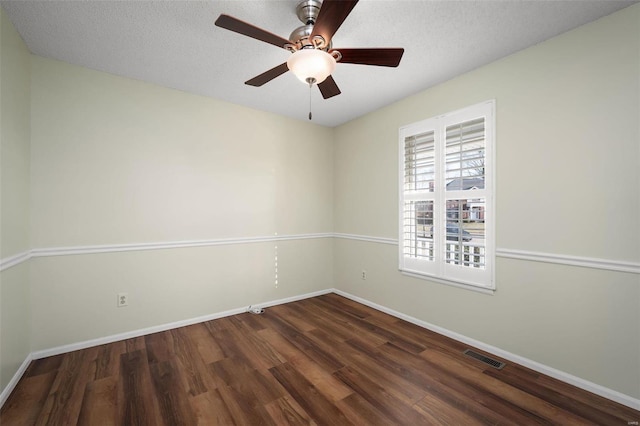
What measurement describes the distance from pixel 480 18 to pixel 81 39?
9.72 ft

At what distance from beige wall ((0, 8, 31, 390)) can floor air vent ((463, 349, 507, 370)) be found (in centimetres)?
349

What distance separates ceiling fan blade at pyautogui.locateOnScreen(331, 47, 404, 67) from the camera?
169cm

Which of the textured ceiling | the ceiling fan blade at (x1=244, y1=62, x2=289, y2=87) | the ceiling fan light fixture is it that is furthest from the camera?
the ceiling fan blade at (x1=244, y1=62, x2=289, y2=87)

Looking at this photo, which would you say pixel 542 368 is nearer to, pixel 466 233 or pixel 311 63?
pixel 466 233

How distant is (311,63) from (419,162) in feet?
6.31

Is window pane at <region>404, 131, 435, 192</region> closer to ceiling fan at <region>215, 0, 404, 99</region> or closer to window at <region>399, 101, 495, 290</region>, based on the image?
window at <region>399, 101, 495, 290</region>

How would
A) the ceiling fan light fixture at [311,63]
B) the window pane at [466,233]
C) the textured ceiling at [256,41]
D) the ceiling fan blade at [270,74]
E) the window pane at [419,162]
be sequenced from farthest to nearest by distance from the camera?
the window pane at [419,162] < the window pane at [466,233] < the ceiling fan blade at [270,74] < the textured ceiling at [256,41] < the ceiling fan light fixture at [311,63]

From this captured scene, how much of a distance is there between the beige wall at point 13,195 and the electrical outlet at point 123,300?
617 mm

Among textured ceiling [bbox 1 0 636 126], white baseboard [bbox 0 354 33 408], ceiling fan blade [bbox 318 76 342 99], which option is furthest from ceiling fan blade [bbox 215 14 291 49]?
white baseboard [bbox 0 354 33 408]

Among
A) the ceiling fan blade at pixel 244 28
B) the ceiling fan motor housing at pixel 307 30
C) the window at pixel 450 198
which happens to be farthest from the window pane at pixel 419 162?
the ceiling fan blade at pixel 244 28

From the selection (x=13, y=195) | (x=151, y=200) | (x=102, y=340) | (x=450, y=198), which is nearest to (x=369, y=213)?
(x=450, y=198)

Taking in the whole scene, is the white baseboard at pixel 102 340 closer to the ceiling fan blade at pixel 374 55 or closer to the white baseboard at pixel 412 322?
the white baseboard at pixel 412 322

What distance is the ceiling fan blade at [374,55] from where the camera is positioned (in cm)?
169

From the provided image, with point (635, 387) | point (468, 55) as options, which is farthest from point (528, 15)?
point (635, 387)
